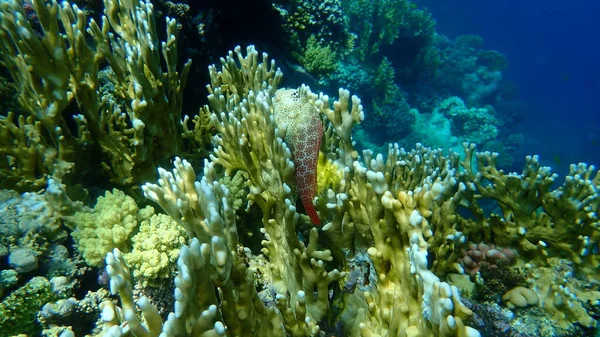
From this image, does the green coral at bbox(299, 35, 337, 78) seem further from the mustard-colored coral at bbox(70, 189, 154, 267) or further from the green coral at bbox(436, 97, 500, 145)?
the green coral at bbox(436, 97, 500, 145)

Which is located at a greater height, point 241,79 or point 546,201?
point 241,79

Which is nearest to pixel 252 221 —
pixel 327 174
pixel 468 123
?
pixel 327 174

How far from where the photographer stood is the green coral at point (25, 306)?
7.75 feet

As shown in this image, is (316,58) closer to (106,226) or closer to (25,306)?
(106,226)

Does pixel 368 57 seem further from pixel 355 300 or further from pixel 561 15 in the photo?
pixel 561 15

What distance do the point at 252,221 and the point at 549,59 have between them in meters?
83.7

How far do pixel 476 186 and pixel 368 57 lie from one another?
11515 mm

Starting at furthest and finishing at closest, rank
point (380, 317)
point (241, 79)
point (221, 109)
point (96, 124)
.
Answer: point (241, 79), point (221, 109), point (96, 124), point (380, 317)

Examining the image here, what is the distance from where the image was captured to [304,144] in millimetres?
2779

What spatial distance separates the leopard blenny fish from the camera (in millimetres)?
2779

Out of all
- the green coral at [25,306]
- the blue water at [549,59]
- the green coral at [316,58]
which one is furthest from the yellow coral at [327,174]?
the blue water at [549,59]

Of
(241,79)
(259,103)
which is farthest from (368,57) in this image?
(259,103)

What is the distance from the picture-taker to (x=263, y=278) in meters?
2.79

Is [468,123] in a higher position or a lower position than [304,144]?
higher
